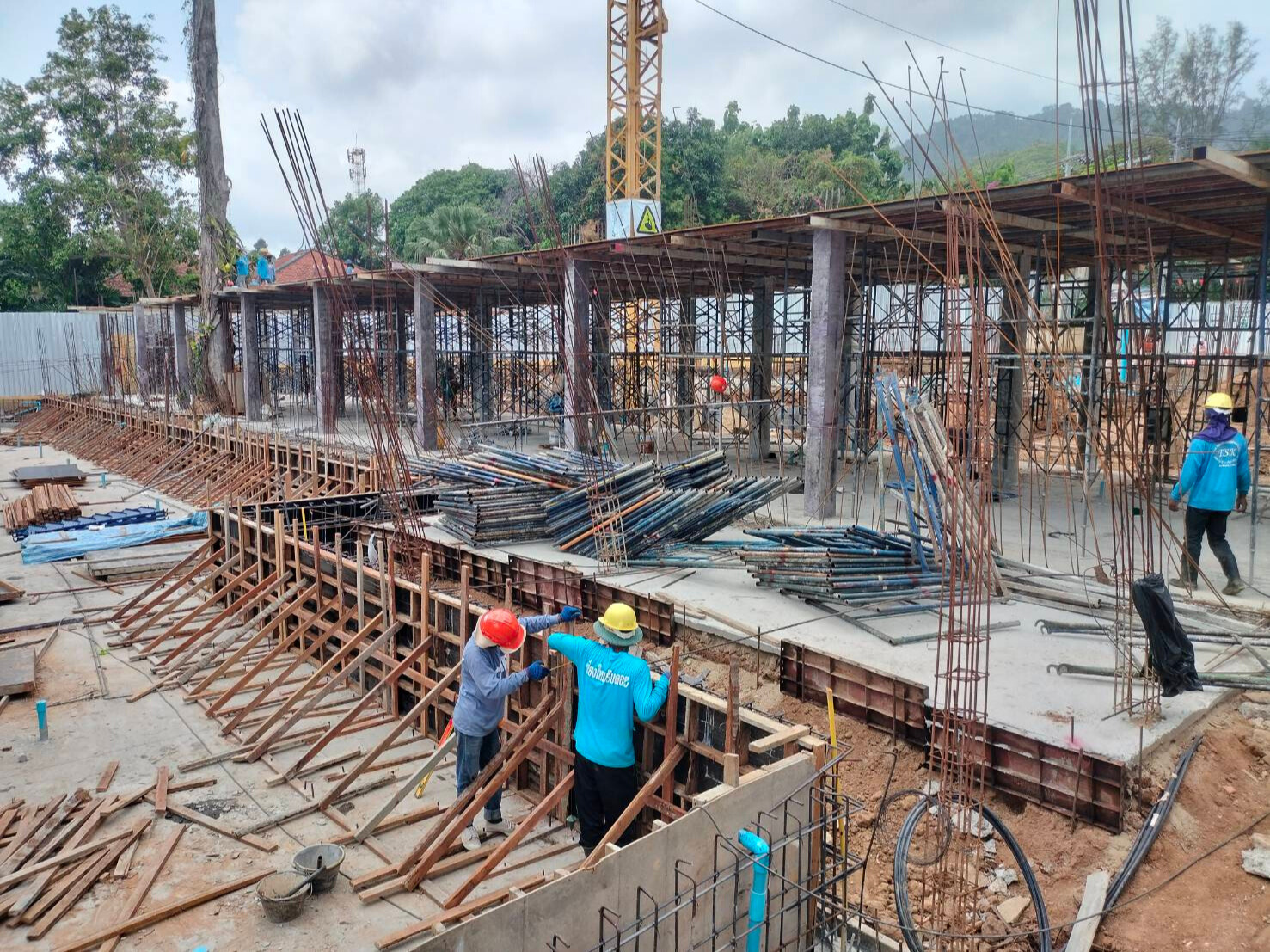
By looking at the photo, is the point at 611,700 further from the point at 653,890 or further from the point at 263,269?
the point at 263,269

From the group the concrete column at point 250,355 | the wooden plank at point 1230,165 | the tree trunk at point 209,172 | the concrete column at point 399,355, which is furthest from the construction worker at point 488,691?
the tree trunk at point 209,172

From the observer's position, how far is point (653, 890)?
13.9ft

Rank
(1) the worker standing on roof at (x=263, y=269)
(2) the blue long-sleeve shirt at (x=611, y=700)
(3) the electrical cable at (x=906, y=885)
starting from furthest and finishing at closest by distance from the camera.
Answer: (1) the worker standing on roof at (x=263, y=269), (2) the blue long-sleeve shirt at (x=611, y=700), (3) the electrical cable at (x=906, y=885)

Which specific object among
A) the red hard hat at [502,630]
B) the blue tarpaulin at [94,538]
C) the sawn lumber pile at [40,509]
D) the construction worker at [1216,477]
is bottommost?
the blue tarpaulin at [94,538]

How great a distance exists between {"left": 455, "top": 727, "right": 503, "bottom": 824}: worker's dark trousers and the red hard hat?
813 mm

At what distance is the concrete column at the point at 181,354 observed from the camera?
29.6 metres

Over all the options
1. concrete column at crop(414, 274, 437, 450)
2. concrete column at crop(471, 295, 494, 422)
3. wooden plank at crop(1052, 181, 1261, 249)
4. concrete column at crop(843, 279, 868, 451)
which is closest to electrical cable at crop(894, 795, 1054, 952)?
wooden plank at crop(1052, 181, 1261, 249)

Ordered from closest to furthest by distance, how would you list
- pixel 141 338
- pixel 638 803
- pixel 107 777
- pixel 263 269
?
1. pixel 638 803
2. pixel 107 777
3. pixel 263 269
4. pixel 141 338

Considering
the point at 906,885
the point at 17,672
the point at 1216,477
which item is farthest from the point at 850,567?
the point at 17,672

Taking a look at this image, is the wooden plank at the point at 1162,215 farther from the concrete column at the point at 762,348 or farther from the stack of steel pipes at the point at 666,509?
the concrete column at the point at 762,348

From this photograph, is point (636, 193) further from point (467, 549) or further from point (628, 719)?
point (628, 719)

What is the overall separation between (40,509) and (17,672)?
846 cm

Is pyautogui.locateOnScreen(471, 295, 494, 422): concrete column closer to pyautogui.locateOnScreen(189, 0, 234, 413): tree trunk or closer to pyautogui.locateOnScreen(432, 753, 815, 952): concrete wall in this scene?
pyautogui.locateOnScreen(189, 0, 234, 413): tree trunk

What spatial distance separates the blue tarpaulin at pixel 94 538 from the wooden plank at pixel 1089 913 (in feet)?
49.4
